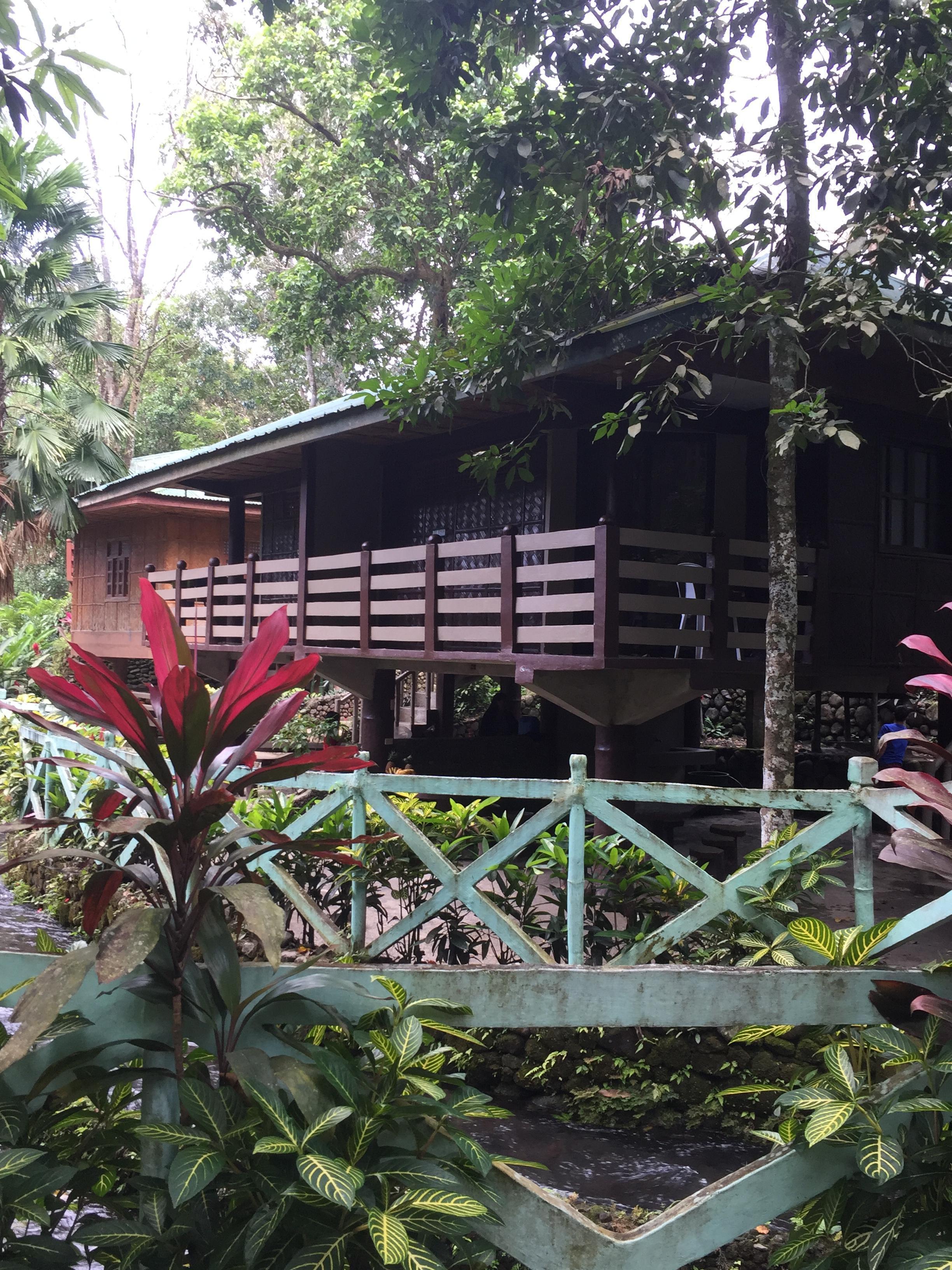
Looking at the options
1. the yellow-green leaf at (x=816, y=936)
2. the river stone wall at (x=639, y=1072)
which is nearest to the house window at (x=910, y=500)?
the river stone wall at (x=639, y=1072)

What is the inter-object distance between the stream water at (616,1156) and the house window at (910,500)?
7.38 metres

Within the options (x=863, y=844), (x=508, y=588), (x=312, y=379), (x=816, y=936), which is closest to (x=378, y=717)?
(x=508, y=588)

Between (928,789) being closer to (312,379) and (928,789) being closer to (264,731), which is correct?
(264,731)

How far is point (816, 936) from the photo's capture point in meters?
3.20

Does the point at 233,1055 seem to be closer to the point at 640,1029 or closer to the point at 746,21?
the point at 640,1029

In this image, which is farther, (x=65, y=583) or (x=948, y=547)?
(x=65, y=583)

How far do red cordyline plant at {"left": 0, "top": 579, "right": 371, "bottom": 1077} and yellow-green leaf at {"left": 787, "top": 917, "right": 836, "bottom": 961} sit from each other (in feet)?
4.76

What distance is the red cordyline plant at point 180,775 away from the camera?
2.26 metres

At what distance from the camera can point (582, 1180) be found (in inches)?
192

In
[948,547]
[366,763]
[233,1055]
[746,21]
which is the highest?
[746,21]

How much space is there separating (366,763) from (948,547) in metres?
10.7

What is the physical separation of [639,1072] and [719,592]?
4.64m

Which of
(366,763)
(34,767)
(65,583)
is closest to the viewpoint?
(366,763)

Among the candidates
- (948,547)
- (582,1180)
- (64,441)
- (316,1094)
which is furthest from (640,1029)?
(64,441)
